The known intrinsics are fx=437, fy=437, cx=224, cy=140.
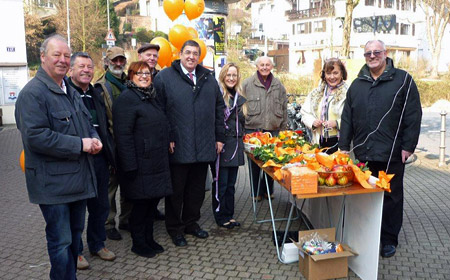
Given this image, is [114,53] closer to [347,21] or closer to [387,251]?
[387,251]

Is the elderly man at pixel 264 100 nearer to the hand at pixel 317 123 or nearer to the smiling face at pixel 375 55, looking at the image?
the hand at pixel 317 123

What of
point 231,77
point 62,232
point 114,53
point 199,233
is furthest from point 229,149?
point 62,232

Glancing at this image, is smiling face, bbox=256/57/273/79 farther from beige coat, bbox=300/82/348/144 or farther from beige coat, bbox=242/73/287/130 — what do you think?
beige coat, bbox=300/82/348/144

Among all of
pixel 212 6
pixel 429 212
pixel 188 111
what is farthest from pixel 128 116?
pixel 212 6

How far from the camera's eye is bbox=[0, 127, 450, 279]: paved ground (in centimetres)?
397

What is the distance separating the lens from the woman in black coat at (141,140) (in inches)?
154

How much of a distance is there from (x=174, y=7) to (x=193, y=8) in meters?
0.37

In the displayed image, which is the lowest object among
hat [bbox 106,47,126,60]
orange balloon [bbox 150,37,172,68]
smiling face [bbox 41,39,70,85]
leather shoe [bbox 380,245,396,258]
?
leather shoe [bbox 380,245,396,258]

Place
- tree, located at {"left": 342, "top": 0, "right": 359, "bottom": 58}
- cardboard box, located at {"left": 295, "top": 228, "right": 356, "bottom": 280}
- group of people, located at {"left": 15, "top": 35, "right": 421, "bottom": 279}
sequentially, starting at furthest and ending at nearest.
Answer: tree, located at {"left": 342, "top": 0, "right": 359, "bottom": 58} → cardboard box, located at {"left": 295, "top": 228, "right": 356, "bottom": 280} → group of people, located at {"left": 15, "top": 35, "right": 421, "bottom": 279}

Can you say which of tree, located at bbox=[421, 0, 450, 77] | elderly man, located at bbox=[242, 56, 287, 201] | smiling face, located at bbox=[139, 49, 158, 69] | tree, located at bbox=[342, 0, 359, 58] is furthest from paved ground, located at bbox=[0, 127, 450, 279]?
tree, located at bbox=[421, 0, 450, 77]

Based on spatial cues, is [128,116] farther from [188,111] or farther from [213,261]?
[213,261]

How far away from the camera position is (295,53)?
5225 cm

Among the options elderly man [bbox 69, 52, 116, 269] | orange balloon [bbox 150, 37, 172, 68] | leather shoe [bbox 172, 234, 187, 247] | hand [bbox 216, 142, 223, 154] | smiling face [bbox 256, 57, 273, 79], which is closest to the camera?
elderly man [bbox 69, 52, 116, 269]

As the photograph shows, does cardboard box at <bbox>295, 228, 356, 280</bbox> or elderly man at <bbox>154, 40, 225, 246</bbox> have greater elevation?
elderly man at <bbox>154, 40, 225, 246</bbox>
